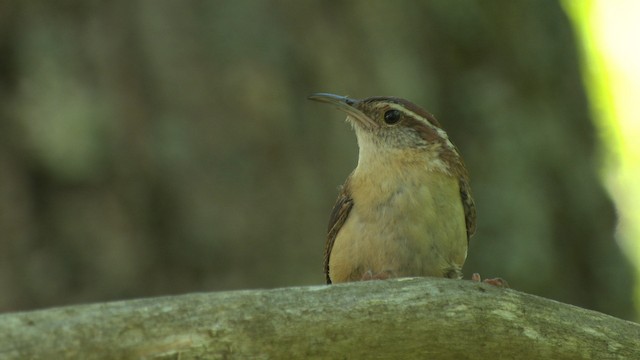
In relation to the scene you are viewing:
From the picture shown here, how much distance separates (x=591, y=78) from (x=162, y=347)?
6962mm

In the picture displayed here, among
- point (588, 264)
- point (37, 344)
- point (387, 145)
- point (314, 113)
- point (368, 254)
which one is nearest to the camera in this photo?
point (37, 344)

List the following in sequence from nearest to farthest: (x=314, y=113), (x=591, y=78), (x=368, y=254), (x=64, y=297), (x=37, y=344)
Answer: (x=37, y=344) → (x=368, y=254) → (x=64, y=297) → (x=314, y=113) → (x=591, y=78)

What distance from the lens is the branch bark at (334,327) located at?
9.51ft

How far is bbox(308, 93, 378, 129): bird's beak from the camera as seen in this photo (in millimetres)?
5922

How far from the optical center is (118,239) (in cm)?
651

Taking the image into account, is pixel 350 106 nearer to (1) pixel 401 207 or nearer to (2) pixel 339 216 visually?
(2) pixel 339 216

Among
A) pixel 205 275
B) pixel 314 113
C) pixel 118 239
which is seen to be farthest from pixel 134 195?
pixel 314 113

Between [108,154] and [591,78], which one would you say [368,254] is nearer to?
[108,154]

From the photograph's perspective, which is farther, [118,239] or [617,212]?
[617,212]

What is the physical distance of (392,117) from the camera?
591cm

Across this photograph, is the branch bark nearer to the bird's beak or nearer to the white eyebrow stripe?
the white eyebrow stripe

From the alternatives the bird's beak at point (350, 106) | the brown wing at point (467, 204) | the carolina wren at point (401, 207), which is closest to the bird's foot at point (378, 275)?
the carolina wren at point (401, 207)

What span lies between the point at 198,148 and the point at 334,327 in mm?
3711

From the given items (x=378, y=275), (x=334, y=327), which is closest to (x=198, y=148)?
(x=378, y=275)
